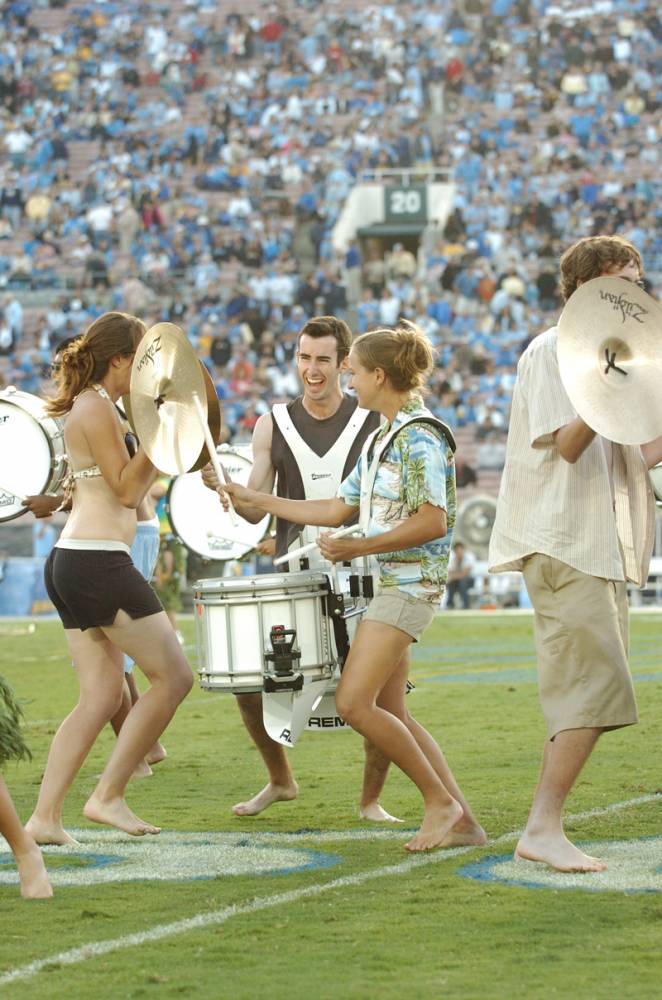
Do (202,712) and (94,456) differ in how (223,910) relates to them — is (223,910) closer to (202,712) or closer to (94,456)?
(94,456)

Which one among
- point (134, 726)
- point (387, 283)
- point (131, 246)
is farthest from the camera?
point (131, 246)

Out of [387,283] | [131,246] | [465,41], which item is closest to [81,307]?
[131,246]

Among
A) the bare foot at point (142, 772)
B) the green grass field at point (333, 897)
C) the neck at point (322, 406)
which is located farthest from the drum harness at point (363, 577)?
the bare foot at point (142, 772)

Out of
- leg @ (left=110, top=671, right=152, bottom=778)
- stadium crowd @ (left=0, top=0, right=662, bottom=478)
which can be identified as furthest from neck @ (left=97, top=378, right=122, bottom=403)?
stadium crowd @ (left=0, top=0, right=662, bottom=478)

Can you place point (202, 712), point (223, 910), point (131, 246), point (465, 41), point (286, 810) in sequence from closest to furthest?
point (223, 910), point (286, 810), point (202, 712), point (131, 246), point (465, 41)

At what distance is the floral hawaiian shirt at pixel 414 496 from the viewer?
229 inches

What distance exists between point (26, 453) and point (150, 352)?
2209 millimetres

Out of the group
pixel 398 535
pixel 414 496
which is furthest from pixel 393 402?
pixel 398 535

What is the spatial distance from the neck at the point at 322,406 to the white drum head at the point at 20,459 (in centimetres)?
136

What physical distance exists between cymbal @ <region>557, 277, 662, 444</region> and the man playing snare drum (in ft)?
6.02

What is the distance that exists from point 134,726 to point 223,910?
143 centimetres

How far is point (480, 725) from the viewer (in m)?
9.88

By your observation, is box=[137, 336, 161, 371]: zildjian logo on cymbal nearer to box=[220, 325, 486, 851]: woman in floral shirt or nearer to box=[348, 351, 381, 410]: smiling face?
box=[220, 325, 486, 851]: woman in floral shirt

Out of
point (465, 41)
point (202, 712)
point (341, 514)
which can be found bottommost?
point (202, 712)
